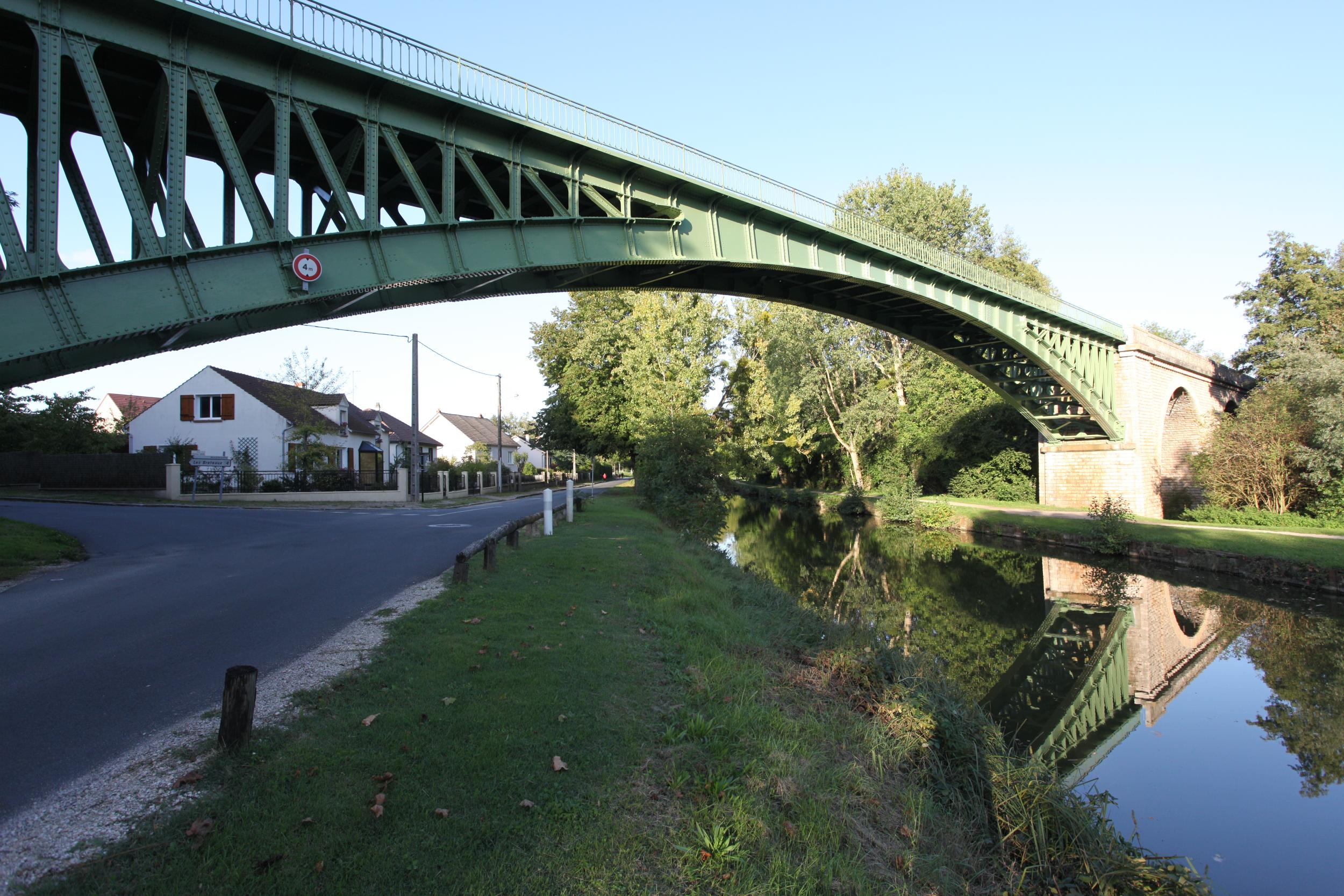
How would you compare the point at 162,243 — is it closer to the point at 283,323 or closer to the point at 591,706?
the point at 283,323

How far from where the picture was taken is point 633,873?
137 inches

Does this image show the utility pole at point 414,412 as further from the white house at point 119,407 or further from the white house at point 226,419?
the white house at point 119,407

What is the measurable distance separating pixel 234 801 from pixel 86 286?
6.62 metres

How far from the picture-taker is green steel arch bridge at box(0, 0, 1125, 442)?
24.3 feet

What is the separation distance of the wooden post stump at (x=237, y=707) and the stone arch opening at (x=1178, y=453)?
3464 cm

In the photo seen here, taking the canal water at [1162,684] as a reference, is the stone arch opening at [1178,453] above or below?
above

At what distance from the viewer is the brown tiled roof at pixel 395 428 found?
52.9m

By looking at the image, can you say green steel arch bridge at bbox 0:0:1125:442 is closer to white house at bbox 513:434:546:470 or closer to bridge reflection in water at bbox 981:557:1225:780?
bridge reflection in water at bbox 981:557:1225:780

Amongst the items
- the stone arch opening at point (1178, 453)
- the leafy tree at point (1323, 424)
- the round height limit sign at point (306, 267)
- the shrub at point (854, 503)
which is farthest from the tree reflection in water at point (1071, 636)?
the stone arch opening at point (1178, 453)

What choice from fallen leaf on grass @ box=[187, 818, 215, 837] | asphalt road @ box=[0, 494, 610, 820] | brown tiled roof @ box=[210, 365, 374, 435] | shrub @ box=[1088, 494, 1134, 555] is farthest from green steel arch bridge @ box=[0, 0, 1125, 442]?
brown tiled roof @ box=[210, 365, 374, 435]

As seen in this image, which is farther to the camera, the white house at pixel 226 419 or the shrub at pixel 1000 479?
the shrub at pixel 1000 479

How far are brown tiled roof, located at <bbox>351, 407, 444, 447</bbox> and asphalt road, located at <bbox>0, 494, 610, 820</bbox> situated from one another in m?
36.9

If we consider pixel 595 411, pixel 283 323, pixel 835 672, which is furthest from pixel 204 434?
pixel 835 672

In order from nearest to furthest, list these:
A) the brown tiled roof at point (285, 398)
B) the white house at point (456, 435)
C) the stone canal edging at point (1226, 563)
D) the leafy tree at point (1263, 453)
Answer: the stone canal edging at point (1226, 563), the leafy tree at point (1263, 453), the brown tiled roof at point (285, 398), the white house at point (456, 435)
